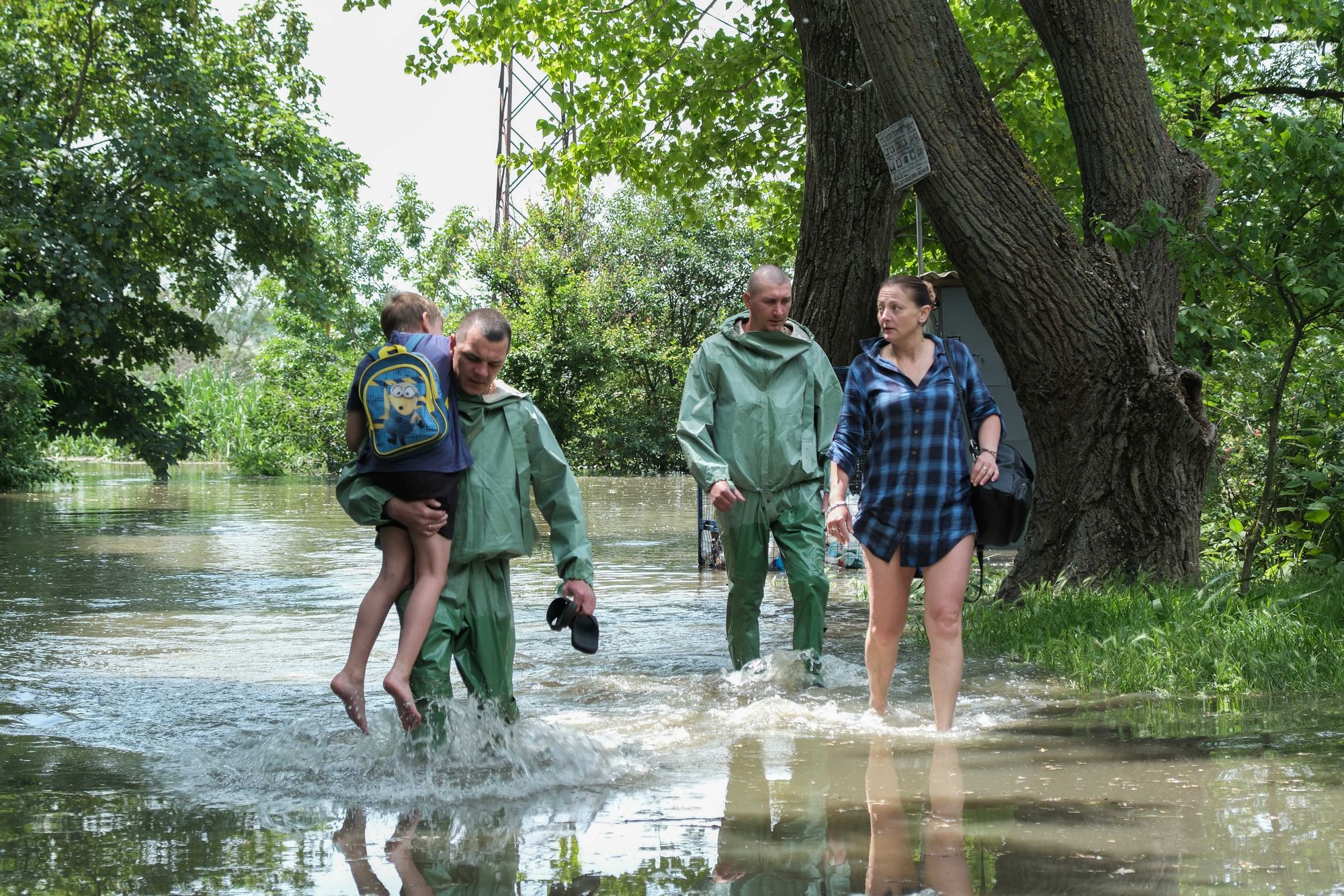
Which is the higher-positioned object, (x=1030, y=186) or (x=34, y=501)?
(x=1030, y=186)

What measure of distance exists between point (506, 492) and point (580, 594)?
0.45 metres

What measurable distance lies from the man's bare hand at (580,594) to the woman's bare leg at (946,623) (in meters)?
1.40

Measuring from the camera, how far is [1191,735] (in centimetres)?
523

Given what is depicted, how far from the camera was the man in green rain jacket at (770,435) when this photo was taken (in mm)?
6598

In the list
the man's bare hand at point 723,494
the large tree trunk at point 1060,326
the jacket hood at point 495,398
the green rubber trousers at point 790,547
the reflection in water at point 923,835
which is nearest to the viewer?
the reflection in water at point 923,835

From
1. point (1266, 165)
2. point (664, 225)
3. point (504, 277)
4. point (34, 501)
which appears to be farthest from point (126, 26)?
point (1266, 165)

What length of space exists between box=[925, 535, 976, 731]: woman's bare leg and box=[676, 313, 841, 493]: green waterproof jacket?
129 cm

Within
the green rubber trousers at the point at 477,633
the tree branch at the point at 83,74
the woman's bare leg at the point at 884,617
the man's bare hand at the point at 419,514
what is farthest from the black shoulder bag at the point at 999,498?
the tree branch at the point at 83,74

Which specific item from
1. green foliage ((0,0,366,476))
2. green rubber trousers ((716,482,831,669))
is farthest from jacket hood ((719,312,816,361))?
green foliage ((0,0,366,476))

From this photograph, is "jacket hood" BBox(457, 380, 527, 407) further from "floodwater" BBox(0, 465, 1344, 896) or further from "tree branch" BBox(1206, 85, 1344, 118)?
"tree branch" BBox(1206, 85, 1344, 118)

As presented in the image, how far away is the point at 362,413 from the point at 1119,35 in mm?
6142

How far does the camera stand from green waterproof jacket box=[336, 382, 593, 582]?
4.82 m

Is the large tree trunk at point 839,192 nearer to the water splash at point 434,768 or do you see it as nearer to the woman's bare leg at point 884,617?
the woman's bare leg at point 884,617

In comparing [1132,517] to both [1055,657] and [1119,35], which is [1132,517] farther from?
[1119,35]
